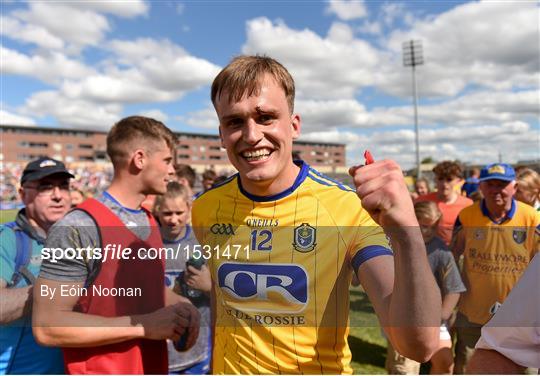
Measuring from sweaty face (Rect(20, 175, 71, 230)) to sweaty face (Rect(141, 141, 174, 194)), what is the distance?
83 centimetres

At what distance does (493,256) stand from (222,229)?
3067 millimetres

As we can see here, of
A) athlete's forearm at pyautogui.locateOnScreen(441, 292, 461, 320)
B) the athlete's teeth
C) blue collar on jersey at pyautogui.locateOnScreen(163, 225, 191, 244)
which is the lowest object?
athlete's forearm at pyautogui.locateOnScreen(441, 292, 461, 320)

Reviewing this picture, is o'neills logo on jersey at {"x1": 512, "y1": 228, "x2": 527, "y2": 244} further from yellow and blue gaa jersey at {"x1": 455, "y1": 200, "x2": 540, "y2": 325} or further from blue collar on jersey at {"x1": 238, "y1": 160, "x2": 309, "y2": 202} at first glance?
blue collar on jersey at {"x1": 238, "y1": 160, "x2": 309, "y2": 202}

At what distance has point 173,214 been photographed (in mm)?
3793

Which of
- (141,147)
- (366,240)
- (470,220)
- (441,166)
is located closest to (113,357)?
(141,147)

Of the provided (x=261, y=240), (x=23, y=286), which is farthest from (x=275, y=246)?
(x=23, y=286)

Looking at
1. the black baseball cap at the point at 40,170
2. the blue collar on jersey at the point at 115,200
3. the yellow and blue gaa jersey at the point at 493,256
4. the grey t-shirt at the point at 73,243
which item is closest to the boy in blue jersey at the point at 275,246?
the grey t-shirt at the point at 73,243

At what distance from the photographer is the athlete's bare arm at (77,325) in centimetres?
202

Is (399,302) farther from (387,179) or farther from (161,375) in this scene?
(161,375)

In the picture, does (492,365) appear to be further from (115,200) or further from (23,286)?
(23,286)

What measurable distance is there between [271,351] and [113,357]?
3.22 feet

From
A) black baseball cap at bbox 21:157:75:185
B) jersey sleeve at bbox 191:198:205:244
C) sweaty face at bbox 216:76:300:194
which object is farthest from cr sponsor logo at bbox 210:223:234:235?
black baseball cap at bbox 21:157:75:185

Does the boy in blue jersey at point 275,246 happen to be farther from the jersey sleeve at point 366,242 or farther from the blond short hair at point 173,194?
the blond short hair at point 173,194

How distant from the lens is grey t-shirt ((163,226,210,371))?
3154 mm
